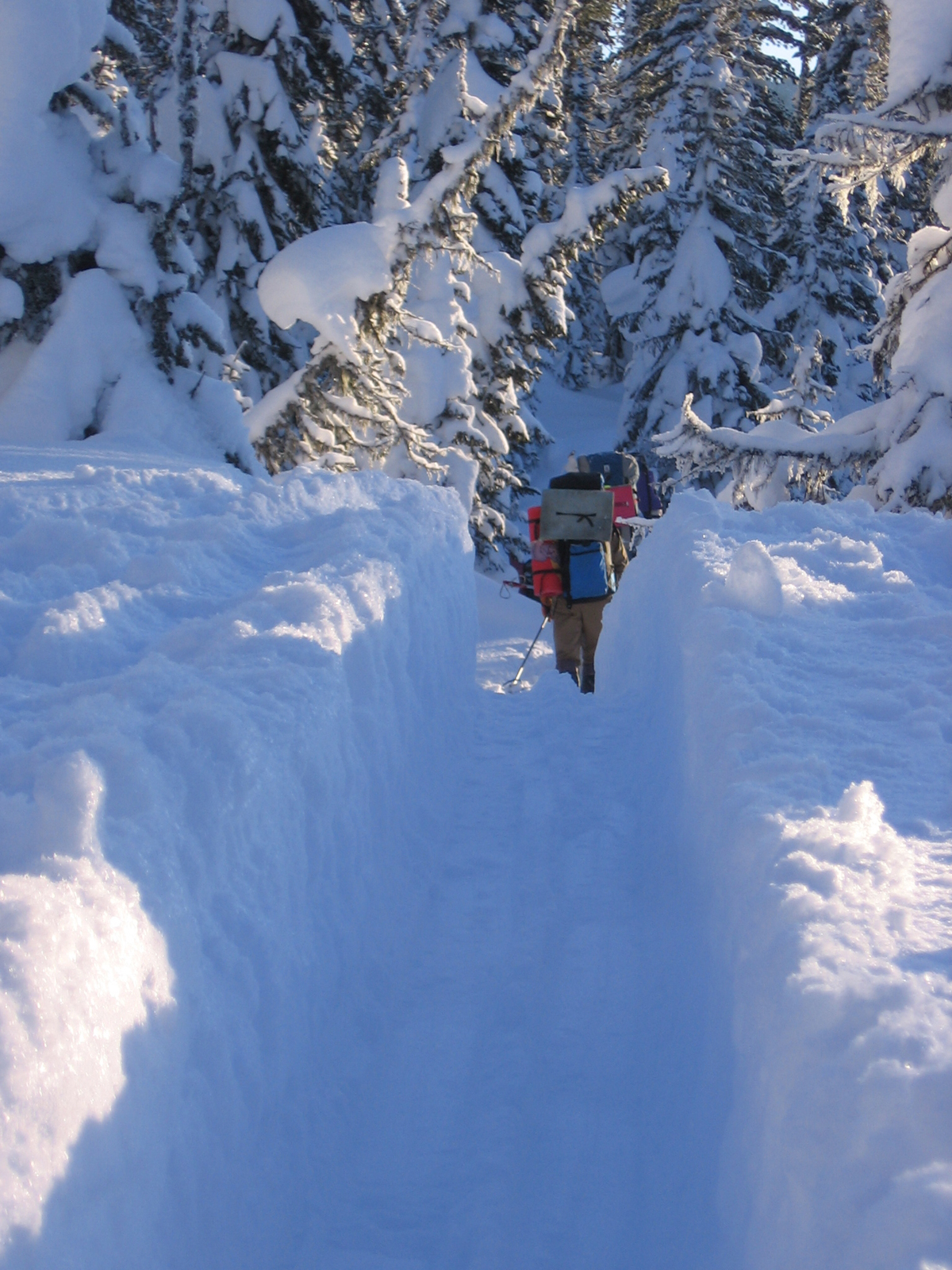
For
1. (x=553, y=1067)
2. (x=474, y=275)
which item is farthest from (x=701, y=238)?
(x=553, y=1067)

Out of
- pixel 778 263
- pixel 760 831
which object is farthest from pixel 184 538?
pixel 778 263

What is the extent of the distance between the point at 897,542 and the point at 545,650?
5845 mm

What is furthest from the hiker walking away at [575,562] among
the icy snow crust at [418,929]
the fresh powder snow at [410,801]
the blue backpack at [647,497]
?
the blue backpack at [647,497]

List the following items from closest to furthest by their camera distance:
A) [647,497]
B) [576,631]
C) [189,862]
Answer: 1. [189,862]
2. [576,631]
3. [647,497]

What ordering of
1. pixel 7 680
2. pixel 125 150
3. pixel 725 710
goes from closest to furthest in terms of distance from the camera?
pixel 7 680, pixel 725 710, pixel 125 150

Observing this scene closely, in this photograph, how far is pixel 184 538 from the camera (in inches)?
176

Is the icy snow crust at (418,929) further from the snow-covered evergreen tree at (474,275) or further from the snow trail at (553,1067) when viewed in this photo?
the snow-covered evergreen tree at (474,275)

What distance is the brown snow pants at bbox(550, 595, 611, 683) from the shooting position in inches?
331

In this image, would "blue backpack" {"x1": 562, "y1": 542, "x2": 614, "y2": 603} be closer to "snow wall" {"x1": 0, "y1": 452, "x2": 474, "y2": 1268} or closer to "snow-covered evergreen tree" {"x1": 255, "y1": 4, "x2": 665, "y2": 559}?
"snow-covered evergreen tree" {"x1": 255, "y1": 4, "x2": 665, "y2": 559}

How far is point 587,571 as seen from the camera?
8.14 m

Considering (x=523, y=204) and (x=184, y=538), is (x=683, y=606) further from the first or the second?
(x=523, y=204)

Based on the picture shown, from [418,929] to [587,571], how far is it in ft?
15.6

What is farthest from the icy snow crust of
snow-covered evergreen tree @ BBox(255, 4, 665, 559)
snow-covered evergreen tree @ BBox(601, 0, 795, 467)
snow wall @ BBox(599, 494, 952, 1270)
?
snow-covered evergreen tree @ BBox(601, 0, 795, 467)

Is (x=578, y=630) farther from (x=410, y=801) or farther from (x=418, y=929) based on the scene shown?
(x=418, y=929)
